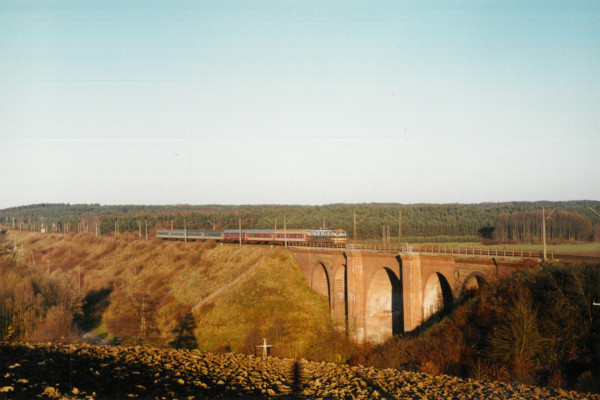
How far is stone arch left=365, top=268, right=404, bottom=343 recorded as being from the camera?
4644cm

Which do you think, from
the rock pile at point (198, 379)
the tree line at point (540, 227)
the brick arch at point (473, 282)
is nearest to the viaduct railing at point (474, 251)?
the brick arch at point (473, 282)

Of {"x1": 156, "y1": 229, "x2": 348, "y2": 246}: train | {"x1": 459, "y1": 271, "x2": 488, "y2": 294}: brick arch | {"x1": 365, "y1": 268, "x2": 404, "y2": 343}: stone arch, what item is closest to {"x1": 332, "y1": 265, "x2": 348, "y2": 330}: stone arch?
{"x1": 156, "y1": 229, "x2": 348, "y2": 246}: train

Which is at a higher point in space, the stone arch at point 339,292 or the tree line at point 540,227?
the tree line at point 540,227

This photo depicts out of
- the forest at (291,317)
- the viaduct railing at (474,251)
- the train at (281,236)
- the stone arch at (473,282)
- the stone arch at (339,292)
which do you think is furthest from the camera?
the train at (281,236)

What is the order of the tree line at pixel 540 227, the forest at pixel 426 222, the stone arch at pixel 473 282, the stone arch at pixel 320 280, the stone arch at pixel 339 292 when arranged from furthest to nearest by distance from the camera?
the forest at pixel 426 222 → the tree line at pixel 540 227 → the stone arch at pixel 320 280 → the stone arch at pixel 339 292 → the stone arch at pixel 473 282

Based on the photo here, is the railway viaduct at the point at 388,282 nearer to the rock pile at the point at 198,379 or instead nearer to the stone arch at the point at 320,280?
the stone arch at the point at 320,280

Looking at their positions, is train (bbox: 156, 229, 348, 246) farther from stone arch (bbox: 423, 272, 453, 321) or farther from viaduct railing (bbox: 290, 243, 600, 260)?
stone arch (bbox: 423, 272, 453, 321)

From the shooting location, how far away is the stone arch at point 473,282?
33.6 meters

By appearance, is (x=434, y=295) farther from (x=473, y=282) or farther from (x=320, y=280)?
(x=320, y=280)

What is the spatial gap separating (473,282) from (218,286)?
35.0 m

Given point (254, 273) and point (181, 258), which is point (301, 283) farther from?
point (181, 258)

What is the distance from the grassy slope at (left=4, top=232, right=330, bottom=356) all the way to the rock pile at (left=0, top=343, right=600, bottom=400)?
19.7 m

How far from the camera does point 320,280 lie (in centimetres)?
5669

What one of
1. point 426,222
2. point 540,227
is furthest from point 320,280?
point 426,222
